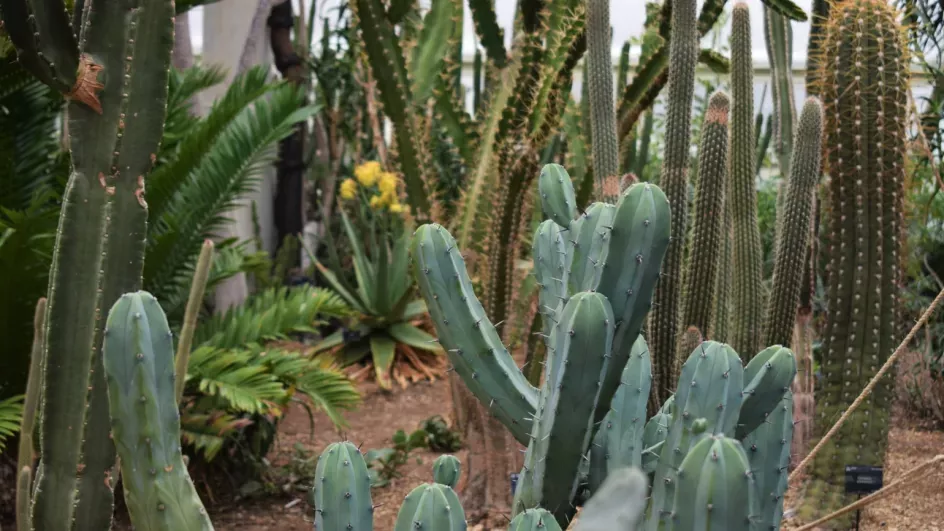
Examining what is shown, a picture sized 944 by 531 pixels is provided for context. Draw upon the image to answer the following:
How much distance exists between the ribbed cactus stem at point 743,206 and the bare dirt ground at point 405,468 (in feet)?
2.11

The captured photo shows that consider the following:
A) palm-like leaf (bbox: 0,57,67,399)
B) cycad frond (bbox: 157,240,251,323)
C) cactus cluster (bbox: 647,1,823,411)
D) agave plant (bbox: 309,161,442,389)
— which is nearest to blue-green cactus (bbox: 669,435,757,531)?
cactus cluster (bbox: 647,1,823,411)

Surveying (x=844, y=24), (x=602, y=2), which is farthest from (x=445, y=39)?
(x=844, y=24)

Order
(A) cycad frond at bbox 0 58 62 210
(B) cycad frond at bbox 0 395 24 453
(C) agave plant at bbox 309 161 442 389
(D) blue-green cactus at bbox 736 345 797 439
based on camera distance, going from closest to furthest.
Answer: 1. (D) blue-green cactus at bbox 736 345 797 439
2. (B) cycad frond at bbox 0 395 24 453
3. (A) cycad frond at bbox 0 58 62 210
4. (C) agave plant at bbox 309 161 442 389

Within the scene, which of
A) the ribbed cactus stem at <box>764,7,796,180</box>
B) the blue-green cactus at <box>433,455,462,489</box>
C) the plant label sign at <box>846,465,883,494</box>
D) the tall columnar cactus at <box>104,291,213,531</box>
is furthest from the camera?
the ribbed cactus stem at <box>764,7,796,180</box>

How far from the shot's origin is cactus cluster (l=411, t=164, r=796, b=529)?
143cm

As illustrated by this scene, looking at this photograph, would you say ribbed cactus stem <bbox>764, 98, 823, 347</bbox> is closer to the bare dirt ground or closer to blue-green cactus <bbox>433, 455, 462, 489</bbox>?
the bare dirt ground

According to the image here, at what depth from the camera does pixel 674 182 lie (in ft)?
10.7

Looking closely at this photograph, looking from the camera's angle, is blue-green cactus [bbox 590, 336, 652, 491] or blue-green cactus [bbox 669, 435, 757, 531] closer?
blue-green cactus [bbox 669, 435, 757, 531]

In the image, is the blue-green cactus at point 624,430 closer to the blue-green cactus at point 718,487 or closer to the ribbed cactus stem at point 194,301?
the blue-green cactus at point 718,487

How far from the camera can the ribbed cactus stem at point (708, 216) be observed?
128 inches

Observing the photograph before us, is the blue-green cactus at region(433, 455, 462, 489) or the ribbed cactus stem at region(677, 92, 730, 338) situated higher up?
the ribbed cactus stem at region(677, 92, 730, 338)

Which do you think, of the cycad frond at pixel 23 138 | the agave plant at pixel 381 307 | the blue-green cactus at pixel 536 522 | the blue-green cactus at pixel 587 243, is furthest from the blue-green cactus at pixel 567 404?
the agave plant at pixel 381 307

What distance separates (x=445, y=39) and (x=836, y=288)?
2.01 metres

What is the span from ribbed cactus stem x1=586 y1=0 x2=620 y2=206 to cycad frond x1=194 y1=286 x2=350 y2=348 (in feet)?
6.58
